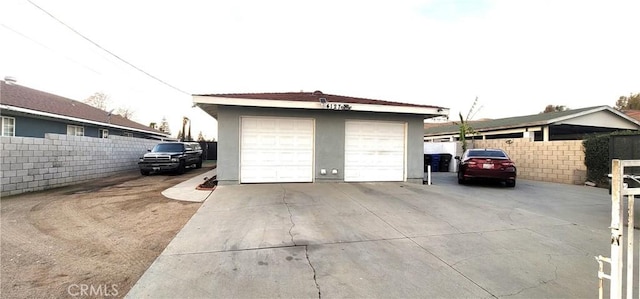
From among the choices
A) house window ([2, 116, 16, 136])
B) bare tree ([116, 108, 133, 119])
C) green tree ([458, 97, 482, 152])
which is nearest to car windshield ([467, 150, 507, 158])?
green tree ([458, 97, 482, 152])

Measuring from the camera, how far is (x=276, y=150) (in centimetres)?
916

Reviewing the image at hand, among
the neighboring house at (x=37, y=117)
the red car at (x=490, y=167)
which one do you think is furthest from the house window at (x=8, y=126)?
the red car at (x=490, y=167)

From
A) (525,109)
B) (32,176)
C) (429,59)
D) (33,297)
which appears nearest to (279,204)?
(33,297)

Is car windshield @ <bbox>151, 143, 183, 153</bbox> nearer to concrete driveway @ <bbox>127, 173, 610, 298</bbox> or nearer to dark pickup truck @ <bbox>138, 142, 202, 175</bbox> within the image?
dark pickup truck @ <bbox>138, 142, 202, 175</bbox>

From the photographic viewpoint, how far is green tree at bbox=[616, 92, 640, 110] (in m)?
31.7

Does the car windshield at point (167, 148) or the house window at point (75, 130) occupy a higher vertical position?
the house window at point (75, 130)

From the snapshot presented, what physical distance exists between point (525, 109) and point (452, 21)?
31.4 metres

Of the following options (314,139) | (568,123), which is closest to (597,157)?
(568,123)

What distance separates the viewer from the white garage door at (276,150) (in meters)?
8.93

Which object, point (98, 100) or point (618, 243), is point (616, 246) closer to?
point (618, 243)

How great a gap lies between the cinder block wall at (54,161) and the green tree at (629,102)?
51.2 m

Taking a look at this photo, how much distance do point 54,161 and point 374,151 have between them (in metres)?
11.2

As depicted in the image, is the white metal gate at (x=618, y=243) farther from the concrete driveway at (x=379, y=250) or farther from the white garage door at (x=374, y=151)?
the white garage door at (x=374, y=151)

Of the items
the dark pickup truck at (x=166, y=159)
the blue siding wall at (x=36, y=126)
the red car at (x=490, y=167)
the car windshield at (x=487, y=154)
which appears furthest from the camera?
the dark pickup truck at (x=166, y=159)
